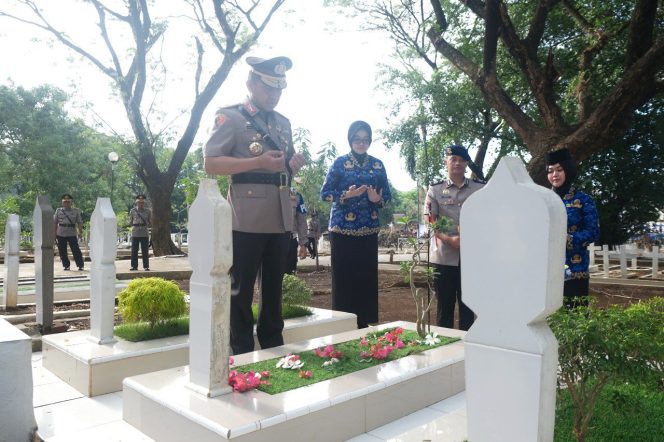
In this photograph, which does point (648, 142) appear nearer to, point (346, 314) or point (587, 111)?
point (587, 111)

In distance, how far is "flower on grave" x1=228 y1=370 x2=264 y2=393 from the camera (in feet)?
9.64

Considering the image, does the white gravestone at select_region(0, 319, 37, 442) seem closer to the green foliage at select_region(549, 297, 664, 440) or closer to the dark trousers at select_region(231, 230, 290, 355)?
the dark trousers at select_region(231, 230, 290, 355)

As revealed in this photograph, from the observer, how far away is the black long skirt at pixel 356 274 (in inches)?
195

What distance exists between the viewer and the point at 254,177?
147 inches

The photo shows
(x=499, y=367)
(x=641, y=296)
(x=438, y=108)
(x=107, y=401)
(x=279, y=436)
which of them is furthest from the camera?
(x=438, y=108)

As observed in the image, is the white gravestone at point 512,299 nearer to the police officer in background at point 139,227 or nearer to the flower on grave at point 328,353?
the flower on grave at point 328,353

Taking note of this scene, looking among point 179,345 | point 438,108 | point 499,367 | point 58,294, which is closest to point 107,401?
point 179,345

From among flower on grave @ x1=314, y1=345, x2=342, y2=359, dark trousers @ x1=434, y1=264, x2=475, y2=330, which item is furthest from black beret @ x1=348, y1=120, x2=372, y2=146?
flower on grave @ x1=314, y1=345, x2=342, y2=359

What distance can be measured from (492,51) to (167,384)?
10.5m

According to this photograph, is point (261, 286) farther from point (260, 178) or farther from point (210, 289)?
point (210, 289)

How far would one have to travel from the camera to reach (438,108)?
17.4m

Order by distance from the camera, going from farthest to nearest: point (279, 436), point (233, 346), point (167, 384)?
point (233, 346)
point (167, 384)
point (279, 436)

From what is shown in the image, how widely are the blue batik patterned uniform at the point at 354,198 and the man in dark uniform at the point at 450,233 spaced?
555mm

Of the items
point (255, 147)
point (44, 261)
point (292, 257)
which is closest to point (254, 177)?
point (255, 147)
